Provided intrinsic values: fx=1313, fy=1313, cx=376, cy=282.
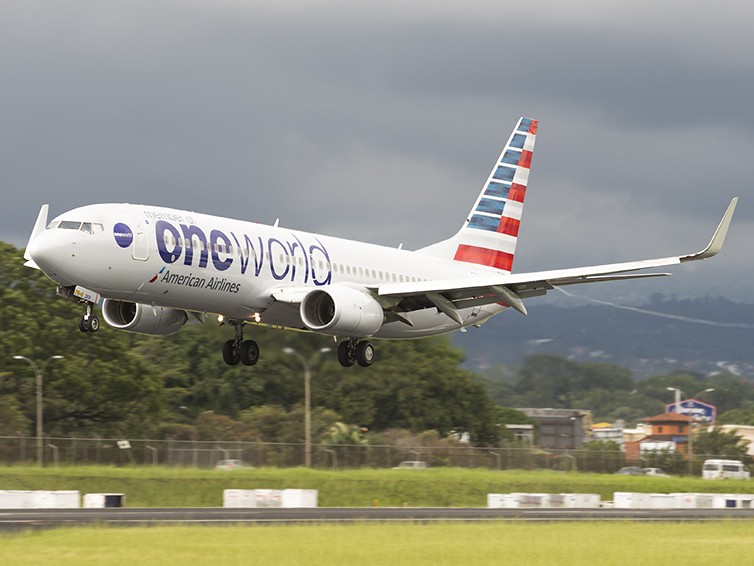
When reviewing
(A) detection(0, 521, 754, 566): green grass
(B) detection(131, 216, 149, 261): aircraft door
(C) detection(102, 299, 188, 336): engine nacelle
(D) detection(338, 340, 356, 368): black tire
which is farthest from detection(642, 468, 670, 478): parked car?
(B) detection(131, 216, 149, 261): aircraft door

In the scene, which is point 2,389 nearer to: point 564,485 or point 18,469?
point 18,469

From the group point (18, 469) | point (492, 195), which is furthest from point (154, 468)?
point (492, 195)

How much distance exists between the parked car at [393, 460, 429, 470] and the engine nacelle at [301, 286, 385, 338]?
33.5 meters

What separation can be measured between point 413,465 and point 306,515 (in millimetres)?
25091

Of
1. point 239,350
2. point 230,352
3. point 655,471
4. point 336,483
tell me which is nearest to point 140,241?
point 230,352

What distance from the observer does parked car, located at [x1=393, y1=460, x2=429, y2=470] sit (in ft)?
268

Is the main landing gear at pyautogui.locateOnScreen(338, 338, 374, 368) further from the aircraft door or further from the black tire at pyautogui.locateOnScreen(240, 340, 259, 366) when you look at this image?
the aircraft door

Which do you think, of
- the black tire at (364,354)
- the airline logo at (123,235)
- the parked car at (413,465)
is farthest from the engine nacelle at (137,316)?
the parked car at (413,465)

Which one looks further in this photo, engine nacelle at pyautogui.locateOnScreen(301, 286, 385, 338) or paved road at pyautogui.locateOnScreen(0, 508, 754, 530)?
paved road at pyautogui.locateOnScreen(0, 508, 754, 530)

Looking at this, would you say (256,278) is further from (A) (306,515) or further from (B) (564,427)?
(B) (564,427)

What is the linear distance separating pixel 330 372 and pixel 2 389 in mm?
42653

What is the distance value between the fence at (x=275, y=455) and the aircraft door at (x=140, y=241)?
108ft

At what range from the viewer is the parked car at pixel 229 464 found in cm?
7631

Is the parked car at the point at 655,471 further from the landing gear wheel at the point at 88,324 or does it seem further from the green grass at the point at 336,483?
the landing gear wheel at the point at 88,324
